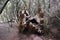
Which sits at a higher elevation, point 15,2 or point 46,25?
point 15,2

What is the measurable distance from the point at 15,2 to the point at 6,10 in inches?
32.6

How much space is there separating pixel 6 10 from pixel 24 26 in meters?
2.55

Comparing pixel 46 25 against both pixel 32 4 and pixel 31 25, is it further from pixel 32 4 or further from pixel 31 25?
pixel 32 4

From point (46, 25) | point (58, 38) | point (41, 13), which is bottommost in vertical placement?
point (58, 38)

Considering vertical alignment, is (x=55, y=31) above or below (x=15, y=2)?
below

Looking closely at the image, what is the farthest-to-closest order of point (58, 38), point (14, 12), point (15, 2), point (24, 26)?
point (14, 12), point (15, 2), point (24, 26), point (58, 38)

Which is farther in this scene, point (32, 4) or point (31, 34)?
point (32, 4)

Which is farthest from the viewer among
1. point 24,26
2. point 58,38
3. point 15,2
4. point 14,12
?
point 14,12

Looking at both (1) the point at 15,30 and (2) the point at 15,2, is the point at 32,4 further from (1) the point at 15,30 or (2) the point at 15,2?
(1) the point at 15,30

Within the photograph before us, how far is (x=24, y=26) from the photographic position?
171 inches

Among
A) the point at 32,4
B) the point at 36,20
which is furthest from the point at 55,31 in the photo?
the point at 32,4

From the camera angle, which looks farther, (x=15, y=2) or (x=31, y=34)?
(x=15, y=2)

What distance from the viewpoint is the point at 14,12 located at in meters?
6.54

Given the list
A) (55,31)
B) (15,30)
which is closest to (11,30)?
(15,30)
